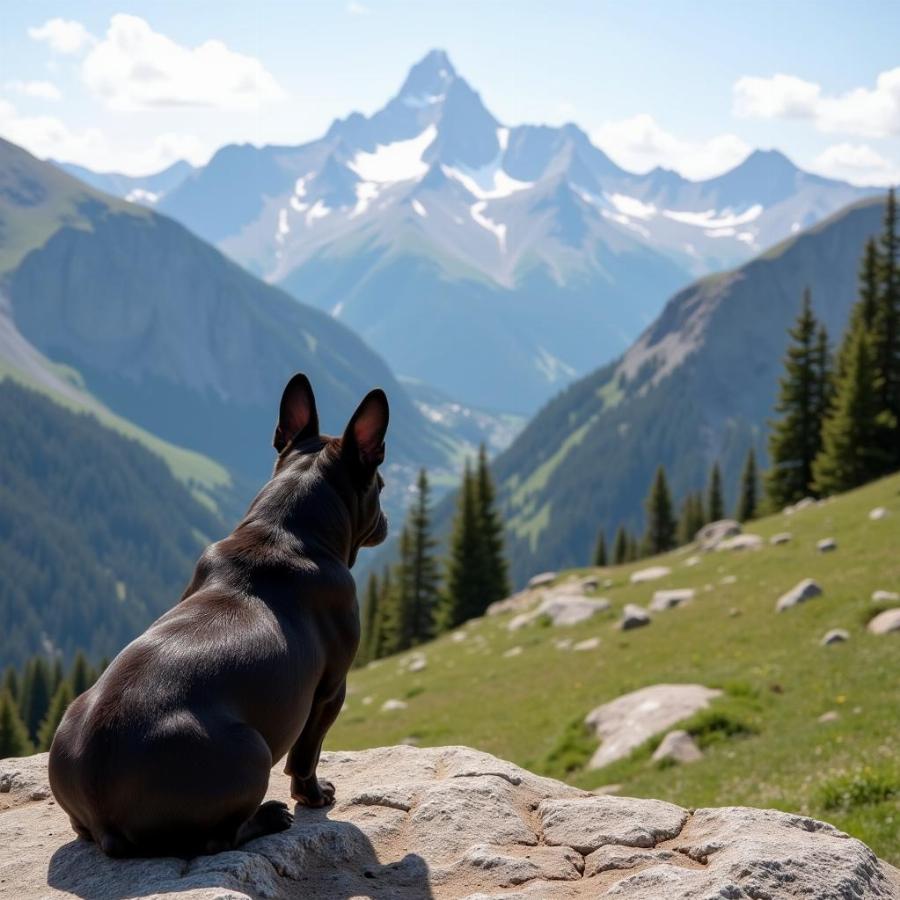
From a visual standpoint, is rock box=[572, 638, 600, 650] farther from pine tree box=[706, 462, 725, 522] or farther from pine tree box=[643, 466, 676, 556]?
pine tree box=[706, 462, 725, 522]

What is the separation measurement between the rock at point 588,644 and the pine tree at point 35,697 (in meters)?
99.1

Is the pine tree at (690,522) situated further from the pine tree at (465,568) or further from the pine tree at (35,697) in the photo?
the pine tree at (35,697)

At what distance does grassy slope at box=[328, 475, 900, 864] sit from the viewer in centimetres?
1445

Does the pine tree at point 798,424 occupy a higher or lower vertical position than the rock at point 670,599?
higher

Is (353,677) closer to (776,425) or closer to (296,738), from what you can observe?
(776,425)

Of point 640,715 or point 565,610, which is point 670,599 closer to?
point 565,610

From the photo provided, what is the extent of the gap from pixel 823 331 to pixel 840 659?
162ft

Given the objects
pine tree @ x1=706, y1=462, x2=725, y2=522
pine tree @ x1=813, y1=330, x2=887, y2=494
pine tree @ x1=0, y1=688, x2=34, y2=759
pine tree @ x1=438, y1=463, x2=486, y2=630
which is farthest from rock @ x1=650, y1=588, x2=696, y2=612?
pine tree @ x1=706, y1=462, x2=725, y2=522

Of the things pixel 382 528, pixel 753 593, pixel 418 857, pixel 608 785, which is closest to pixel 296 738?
pixel 418 857

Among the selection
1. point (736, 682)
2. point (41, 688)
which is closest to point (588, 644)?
point (736, 682)

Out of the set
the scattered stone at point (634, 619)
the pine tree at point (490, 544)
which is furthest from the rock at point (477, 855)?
the pine tree at point (490, 544)

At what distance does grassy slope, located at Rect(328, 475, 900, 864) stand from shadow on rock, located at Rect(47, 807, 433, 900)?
5.95 metres

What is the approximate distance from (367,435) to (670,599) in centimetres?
2989

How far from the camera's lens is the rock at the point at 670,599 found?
113 feet
